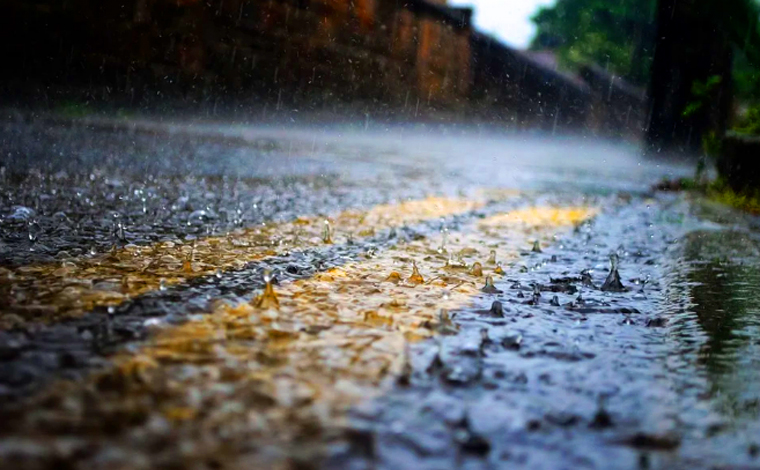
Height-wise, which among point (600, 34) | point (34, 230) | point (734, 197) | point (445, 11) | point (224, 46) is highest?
point (600, 34)

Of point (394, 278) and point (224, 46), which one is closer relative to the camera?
point (394, 278)

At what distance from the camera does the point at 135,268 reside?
2.09m

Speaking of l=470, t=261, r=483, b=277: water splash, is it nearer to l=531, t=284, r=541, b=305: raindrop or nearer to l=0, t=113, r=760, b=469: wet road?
l=0, t=113, r=760, b=469: wet road

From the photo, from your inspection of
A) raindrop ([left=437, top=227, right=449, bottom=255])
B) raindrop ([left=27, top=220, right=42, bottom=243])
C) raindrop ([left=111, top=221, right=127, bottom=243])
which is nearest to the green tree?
raindrop ([left=437, top=227, right=449, bottom=255])

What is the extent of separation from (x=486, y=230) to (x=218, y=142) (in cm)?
457

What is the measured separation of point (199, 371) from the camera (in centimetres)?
126

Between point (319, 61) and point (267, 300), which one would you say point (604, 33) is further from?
point (267, 300)

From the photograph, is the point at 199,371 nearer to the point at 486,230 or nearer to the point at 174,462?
the point at 174,462

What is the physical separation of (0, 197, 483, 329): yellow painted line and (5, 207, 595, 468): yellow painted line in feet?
0.95

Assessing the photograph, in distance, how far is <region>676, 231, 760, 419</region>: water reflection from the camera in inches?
52.0

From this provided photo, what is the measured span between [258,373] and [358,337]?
0.32 meters

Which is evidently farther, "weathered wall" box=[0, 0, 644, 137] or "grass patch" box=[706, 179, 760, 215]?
"weathered wall" box=[0, 0, 644, 137]

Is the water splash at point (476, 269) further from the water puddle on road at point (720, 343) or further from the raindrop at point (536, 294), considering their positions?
the water puddle on road at point (720, 343)

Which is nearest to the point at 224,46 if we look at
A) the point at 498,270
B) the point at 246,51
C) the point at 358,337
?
the point at 246,51
